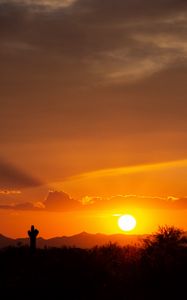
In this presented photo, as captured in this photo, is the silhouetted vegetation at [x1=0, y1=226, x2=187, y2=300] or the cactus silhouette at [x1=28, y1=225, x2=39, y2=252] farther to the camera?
the cactus silhouette at [x1=28, y1=225, x2=39, y2=252]

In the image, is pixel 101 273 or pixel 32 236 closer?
pixel 101 273

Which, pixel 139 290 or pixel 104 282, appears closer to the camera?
pixel 139 290

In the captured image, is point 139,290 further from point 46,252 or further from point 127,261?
point 46,252

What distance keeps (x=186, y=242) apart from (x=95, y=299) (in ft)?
53.8

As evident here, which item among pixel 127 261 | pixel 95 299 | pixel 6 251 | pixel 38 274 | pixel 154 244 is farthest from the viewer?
pixel 6 251

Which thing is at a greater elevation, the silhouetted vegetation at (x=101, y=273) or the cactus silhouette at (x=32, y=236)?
the cactus silhouette at (x=32, y=236)

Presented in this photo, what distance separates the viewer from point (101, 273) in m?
34.5

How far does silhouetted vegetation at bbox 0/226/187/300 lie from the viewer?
3028cm

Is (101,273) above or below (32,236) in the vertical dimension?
below

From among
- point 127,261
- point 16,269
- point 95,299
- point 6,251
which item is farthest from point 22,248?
point 95,299

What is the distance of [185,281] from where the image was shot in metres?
30.7

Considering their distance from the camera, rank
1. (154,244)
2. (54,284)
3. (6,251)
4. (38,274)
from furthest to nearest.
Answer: (6,251), (154,244), (38,274), (54,284)

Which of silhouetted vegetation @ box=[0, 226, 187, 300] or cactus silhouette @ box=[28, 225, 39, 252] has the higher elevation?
cactus silhouette @ box=[28, 225, 39, 252]

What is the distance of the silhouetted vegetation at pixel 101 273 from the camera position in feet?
99.3
